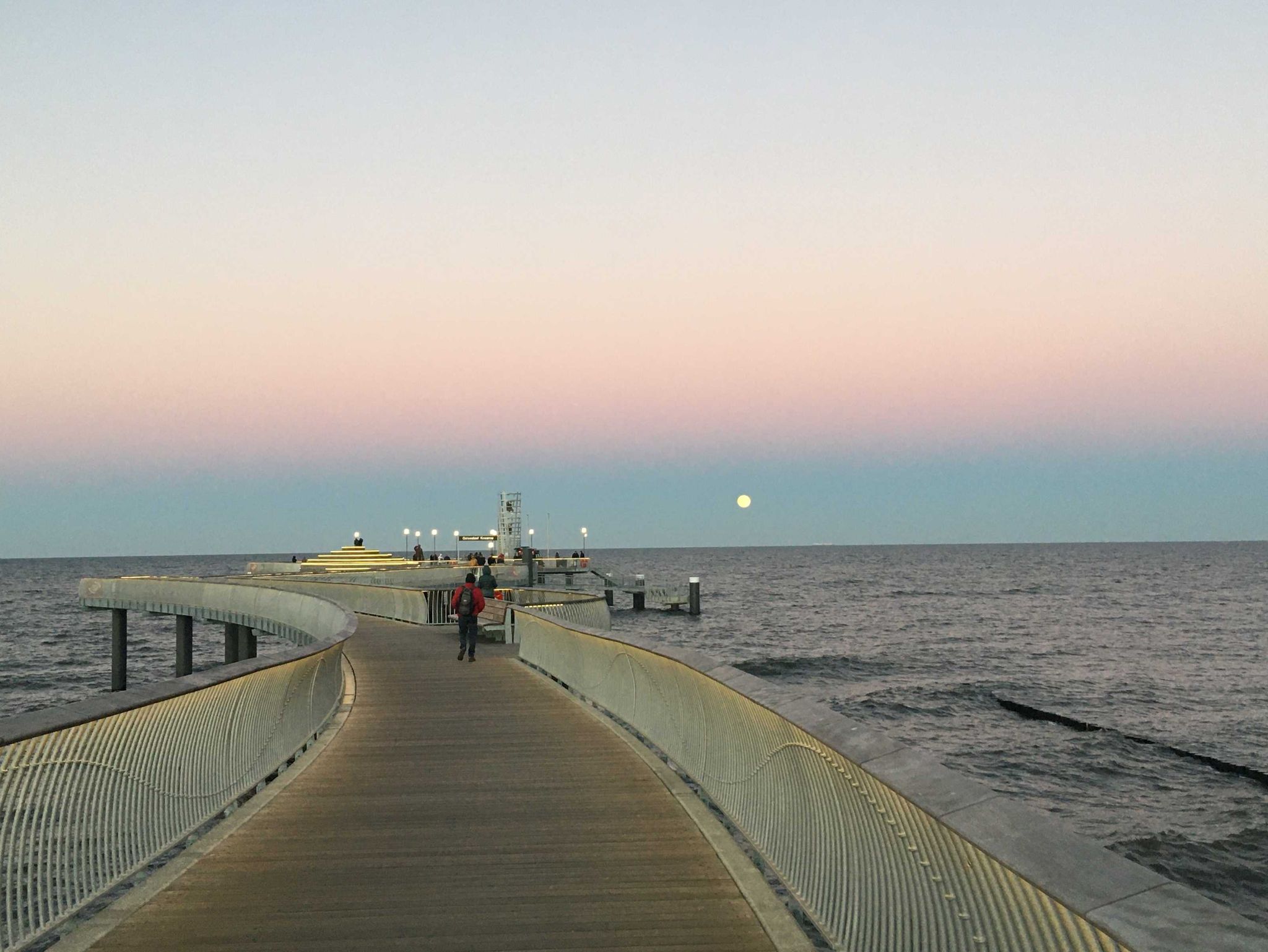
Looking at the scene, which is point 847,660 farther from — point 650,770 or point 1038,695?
point 650,770

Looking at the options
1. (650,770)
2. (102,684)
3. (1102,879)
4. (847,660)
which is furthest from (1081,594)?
(1102,879)

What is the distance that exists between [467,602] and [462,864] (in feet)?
44.6

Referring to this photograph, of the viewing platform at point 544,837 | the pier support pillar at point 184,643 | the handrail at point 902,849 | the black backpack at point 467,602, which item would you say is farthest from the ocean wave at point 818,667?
the handrail at point 902,849

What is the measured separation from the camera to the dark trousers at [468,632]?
2034 cm

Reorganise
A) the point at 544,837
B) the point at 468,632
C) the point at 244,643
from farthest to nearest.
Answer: the point at 244,643, the point at 468,632, the point at 544,837

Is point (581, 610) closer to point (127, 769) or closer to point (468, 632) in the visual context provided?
point (468, 632)

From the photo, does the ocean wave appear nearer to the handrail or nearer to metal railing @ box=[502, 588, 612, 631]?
metal railing @ box=[502, 588, 612, 631]

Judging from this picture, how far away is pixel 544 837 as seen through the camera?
757 cm

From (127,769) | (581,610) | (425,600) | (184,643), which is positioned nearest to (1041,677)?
(425,600)

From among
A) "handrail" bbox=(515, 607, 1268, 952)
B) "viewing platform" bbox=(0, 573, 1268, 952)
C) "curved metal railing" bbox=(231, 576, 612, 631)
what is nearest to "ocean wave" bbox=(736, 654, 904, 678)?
"curved metal railing" bbox=(231, 576, 612, 631)

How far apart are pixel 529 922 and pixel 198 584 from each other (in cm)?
3183

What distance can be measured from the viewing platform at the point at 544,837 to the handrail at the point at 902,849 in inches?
0.4

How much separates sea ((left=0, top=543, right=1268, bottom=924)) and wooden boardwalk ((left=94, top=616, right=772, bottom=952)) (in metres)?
8.70

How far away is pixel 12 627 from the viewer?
7344 cm
